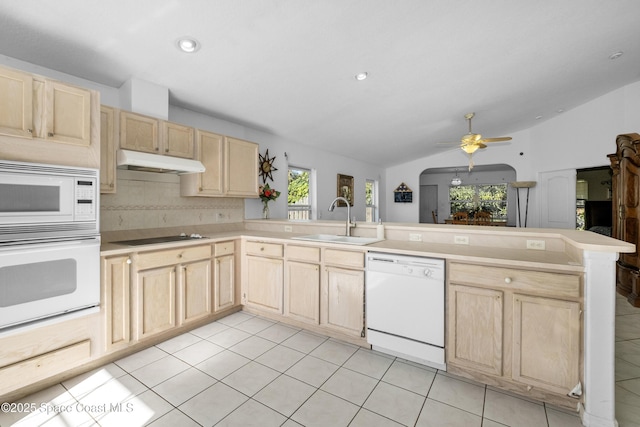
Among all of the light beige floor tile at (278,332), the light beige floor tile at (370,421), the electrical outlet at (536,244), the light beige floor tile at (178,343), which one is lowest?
the light beige floor tile at (370,421)

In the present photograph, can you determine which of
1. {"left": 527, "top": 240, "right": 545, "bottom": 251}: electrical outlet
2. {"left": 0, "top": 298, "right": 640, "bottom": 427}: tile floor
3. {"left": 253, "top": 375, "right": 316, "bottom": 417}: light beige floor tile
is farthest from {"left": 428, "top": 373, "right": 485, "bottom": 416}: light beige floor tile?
{"left": 527, "top": 240, "right": 545, "bottom": 251}: electrical outlet

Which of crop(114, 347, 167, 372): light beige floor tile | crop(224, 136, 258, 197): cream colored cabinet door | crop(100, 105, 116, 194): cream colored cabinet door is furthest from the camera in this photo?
crop(224, 136, 258, 197): cream colored cabinet door

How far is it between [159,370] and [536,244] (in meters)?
3.02

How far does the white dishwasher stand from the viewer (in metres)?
2.04

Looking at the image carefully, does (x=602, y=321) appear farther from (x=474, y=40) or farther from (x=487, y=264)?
(x=474, y=40)

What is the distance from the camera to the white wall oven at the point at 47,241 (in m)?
1.67

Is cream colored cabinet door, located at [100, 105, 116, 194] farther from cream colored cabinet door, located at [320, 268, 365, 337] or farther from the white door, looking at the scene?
the white door

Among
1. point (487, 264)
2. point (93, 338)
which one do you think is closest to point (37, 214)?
point (93, 338)

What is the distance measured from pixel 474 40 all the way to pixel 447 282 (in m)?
2.24

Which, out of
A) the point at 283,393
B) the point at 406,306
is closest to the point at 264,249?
the point at 283,393

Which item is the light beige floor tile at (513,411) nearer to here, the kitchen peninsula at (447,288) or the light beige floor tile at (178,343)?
the kitchen peninsula at (447,288)

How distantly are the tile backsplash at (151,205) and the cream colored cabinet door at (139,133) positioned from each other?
1.24 feet

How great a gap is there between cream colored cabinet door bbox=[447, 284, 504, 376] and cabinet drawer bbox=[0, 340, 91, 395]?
2.63m

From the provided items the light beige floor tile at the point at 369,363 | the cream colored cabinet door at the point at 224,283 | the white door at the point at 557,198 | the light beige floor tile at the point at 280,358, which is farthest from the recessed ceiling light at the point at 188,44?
the white door at the point at 557,198
